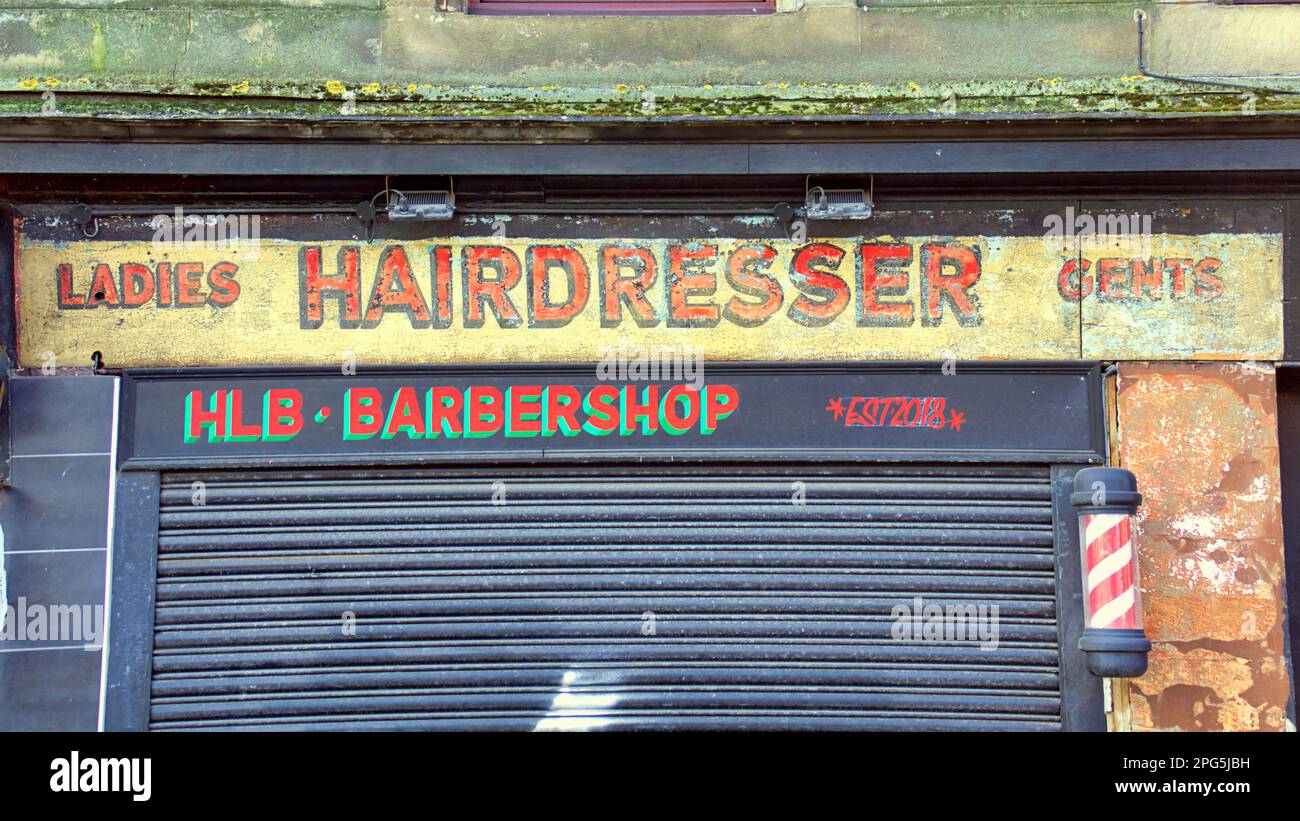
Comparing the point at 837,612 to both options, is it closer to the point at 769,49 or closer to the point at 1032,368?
the point at 1032,368

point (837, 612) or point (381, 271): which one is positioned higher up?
point (381, 271)

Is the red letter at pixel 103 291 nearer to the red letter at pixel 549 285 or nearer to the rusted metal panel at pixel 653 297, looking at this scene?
the rusted metal panel at pixel 653 297

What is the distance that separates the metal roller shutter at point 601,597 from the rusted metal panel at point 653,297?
2.58ft

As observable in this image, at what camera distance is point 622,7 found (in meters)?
7.29

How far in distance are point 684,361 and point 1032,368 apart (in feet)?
6.96

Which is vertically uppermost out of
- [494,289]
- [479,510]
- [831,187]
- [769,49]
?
[769,49]

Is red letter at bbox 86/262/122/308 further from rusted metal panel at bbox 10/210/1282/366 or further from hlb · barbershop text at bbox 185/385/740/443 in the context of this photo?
hlb · barbershop text at bbox 185/385/740/443

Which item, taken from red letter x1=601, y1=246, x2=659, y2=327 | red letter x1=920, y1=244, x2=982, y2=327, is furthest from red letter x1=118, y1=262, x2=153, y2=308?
red letter x1=920, y1=244, x2=982, y2=327

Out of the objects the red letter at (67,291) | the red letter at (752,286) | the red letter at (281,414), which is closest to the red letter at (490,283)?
the red letter at (281,414)

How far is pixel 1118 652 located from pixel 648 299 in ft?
11.1

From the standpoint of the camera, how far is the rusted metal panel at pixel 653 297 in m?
6.97

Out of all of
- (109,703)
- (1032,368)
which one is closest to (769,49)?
(1032,368)

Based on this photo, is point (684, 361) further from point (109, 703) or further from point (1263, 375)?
point (109, 703)

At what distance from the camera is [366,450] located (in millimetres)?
6902
